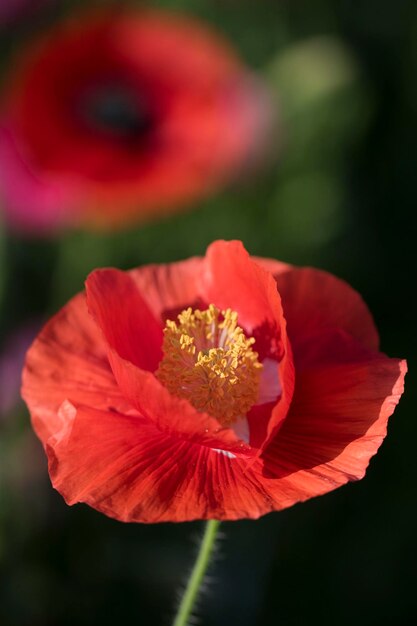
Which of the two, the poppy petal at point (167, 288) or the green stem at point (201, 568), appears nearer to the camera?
the green stem at point (201, 568)

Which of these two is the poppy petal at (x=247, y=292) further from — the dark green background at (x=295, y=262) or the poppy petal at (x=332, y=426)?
the dark green background at (x=295, y=262)

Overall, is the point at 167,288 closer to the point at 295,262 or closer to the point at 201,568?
the point at 201,568

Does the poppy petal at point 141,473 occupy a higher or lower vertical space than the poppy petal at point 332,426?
lower

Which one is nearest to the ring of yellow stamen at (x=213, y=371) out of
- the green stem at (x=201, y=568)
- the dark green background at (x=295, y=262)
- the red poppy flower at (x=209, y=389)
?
the red poppy flower at (x=209, y=389)

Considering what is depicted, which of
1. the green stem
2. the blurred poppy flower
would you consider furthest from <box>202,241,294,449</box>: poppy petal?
the blurred poppy flower

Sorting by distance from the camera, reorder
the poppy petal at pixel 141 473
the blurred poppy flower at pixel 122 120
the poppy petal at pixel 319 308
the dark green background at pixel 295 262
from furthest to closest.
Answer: the blurred poppy flower at pixel 122 120 → the dark green background at pixel 295 262 → the poppy petal at pixel 319 308 → the poppy petal at pixel 141 473

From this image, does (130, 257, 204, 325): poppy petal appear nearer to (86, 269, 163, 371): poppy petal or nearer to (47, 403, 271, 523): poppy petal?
(86, 269, 163, 371): poppy petal

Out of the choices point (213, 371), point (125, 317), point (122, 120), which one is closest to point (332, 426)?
point (213, 371)

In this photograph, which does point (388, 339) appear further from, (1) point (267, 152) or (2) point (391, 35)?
(2) point (391, 35)
